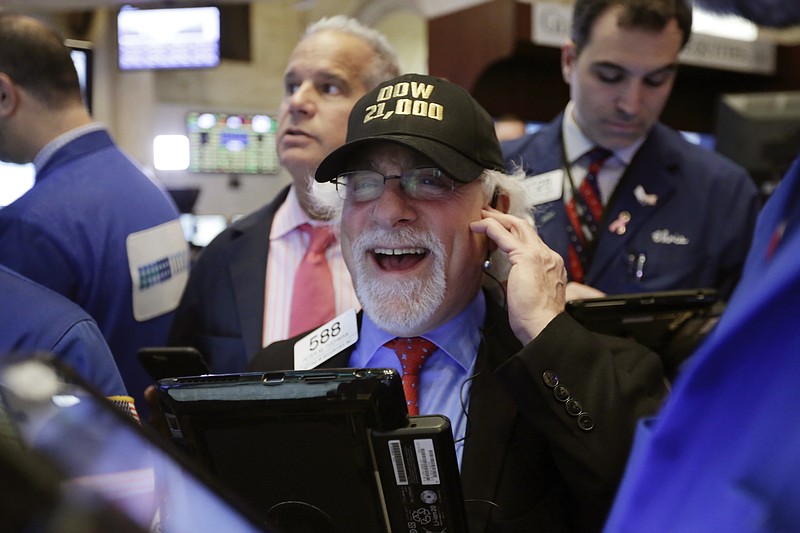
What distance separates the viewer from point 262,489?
1.13 metres

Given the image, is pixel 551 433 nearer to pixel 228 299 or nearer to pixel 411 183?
pixel 411 183

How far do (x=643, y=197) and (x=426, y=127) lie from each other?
3.47ft

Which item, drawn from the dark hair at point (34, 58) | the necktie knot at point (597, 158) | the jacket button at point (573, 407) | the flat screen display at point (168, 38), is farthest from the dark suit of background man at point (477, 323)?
the flat screen display at point (168, 38)

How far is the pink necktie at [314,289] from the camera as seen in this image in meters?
2.15

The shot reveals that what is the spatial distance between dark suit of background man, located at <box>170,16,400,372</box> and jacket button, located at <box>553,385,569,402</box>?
955 mm

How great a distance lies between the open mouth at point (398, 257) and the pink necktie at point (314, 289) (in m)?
0.53

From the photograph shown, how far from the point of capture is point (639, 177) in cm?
243

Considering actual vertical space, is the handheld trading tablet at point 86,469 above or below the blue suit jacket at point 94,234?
above

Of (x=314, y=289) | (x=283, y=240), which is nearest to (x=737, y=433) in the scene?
(x=314, y=289)

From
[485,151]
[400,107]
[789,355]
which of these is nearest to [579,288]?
[485,151]

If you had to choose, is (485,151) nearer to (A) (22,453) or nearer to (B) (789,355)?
(B) (789,355)

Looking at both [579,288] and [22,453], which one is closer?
[22,453]

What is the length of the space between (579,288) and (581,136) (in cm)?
65

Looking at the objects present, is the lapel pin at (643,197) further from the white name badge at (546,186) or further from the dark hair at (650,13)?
the dark hair at (650,13)
